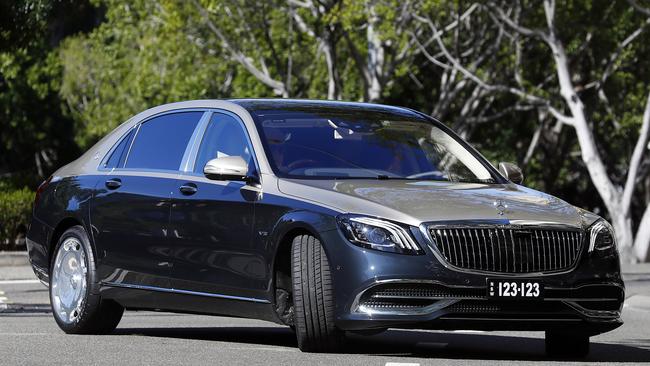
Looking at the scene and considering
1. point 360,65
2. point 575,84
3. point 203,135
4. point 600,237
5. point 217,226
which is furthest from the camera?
point 575,84

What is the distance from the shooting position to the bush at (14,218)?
83.5ft

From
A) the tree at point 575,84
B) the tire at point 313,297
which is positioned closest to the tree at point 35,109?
the tree at point 575,84

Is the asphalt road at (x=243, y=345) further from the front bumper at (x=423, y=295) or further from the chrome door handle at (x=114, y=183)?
the chrome door handle at (x=114, y=183)

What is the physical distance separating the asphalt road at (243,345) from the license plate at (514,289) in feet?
1.31

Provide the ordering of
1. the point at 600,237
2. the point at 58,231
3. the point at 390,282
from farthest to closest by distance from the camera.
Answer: the point at 58,231, the point at 600,237, the point at 390,282

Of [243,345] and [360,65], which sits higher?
[243,345]

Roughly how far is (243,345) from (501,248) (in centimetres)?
215

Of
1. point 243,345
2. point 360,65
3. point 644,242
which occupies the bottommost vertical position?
point 644,242

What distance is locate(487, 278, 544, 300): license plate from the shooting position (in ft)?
30.1

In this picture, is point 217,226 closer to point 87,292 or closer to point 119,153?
point 87,292

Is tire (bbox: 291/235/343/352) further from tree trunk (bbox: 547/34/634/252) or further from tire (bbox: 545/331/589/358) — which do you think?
tree trunk (bbox: 547/34/634/252)

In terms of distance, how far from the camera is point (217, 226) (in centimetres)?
1024

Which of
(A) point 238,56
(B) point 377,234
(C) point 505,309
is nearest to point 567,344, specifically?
(C) point 505,309

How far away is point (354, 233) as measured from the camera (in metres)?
9.18
